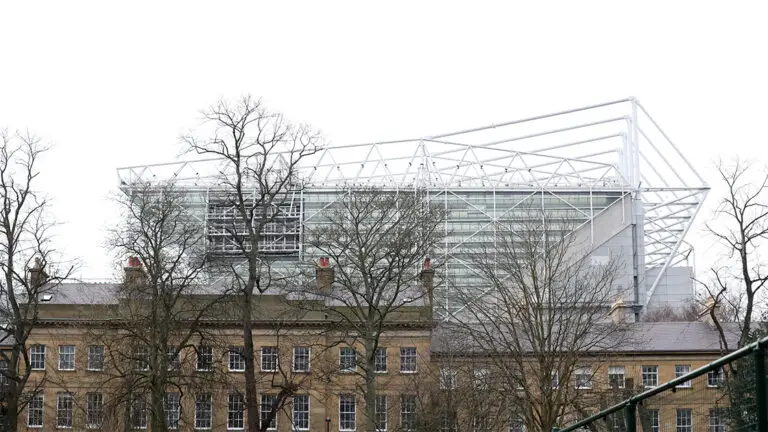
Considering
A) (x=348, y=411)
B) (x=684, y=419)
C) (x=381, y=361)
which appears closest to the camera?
(x=684, y=419)

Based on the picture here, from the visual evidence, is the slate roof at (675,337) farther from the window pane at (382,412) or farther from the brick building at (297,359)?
the window pane at (382,412)

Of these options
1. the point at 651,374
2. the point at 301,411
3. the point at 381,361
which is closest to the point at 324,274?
the point at 381,361

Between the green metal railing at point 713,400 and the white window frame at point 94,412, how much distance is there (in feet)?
159

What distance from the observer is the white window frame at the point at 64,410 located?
67.9m

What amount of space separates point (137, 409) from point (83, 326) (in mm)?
15262

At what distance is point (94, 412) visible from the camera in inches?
2559

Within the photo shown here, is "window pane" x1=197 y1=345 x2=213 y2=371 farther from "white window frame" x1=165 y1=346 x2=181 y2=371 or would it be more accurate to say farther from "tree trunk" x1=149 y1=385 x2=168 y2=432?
"tree trunk" x1=149 y1=385 x2=168 y2=432

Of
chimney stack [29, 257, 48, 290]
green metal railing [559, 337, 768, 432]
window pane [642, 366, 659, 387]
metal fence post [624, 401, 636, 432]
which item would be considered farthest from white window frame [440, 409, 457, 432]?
green metal railing [559, 337, 768, 432]

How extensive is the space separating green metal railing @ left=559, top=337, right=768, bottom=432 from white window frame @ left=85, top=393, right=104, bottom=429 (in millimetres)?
48376

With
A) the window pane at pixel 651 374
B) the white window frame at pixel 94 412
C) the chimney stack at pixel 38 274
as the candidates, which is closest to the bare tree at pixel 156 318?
the chimney stack at pixel 38 274

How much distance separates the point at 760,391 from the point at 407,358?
6380 cm

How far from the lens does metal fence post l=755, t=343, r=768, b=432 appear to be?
11.4 meters

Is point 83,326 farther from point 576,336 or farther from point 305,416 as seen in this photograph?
point 576,336

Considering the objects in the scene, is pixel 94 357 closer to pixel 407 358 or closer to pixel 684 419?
pixel 407 358
